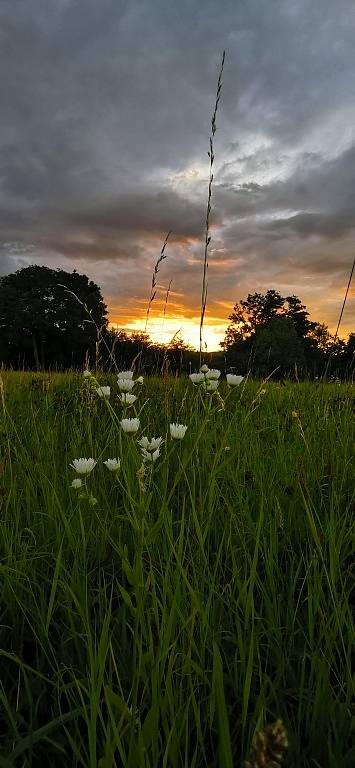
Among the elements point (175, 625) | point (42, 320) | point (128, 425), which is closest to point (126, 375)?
point (128, 425)

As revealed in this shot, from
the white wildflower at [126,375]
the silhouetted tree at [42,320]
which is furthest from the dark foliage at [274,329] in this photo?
the white wildflower at [126,375]

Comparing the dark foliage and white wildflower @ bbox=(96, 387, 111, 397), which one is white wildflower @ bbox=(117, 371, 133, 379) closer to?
white wildflower @ bbox=(96, 387, 111, 397)

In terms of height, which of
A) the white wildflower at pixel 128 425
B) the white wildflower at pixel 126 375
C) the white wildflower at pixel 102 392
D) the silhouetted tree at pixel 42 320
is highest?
the silhouetted tree at pixel 42 320

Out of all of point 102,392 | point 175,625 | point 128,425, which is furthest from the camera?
point 102,392

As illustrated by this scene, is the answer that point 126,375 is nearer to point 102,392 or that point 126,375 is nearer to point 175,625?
point 102,392

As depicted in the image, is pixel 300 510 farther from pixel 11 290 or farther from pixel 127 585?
pixel 11 290

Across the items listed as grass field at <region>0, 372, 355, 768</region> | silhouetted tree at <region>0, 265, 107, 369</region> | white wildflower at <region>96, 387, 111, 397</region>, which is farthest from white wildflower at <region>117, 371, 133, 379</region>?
silhouetted tree at <region>0, 265, 107, 369</region>

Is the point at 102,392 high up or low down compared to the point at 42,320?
down

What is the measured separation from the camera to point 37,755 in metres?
1.20

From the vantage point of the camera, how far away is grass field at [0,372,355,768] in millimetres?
1095

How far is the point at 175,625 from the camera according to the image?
55.0 inches

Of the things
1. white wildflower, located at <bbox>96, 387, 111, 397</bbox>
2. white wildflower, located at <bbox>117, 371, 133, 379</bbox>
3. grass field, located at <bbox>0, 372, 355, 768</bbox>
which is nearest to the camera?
grass field, located at <bbox>0, 372, 355, 768</bbox>

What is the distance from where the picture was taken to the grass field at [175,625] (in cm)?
109

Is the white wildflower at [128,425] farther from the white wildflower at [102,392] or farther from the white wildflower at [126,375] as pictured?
the white wildflower at [126,375]
